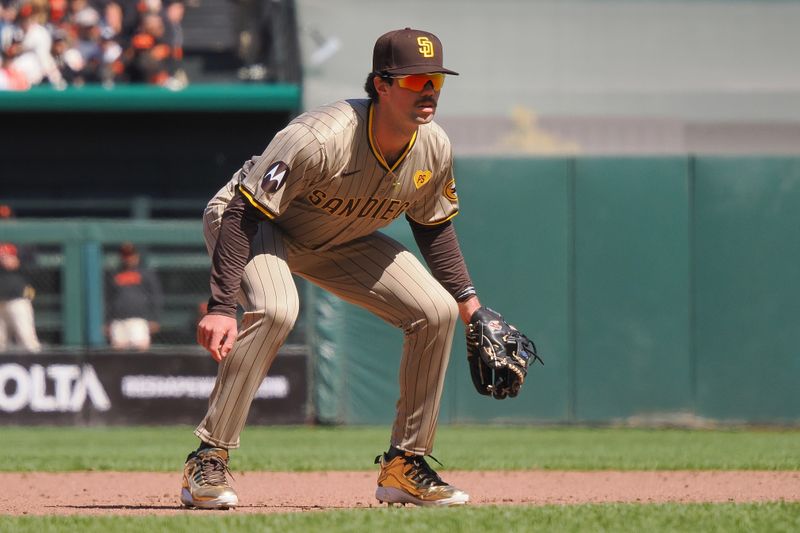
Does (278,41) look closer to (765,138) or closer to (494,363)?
(765,138)

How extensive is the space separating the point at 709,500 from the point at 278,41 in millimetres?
10142

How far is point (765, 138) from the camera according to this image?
43.3 feet

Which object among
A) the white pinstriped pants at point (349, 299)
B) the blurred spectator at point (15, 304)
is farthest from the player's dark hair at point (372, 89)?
the blurred spectator at point (15, 304)

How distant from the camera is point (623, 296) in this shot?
35.1 ft

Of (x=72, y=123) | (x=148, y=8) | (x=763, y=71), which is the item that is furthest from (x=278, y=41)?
(x=763, y=71)

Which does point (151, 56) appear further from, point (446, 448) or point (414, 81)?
point (414, 81)

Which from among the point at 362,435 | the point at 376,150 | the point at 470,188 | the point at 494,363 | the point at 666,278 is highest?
the point at 376,150

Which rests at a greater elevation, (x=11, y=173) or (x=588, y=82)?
(x=588, y=82)

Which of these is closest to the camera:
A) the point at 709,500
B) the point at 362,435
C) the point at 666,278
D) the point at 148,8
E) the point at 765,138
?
the point at 709,500

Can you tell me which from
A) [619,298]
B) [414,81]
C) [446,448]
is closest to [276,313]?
[414,81]

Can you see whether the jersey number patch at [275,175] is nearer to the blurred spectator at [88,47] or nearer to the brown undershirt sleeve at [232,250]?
the brown undershirt sleeve at [232,250]

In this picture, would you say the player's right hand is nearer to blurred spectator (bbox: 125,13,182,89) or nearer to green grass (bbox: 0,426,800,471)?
green grass (bbox: 0,426,800,471)

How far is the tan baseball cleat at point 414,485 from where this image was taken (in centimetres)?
477

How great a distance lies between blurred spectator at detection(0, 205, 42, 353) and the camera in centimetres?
1088
